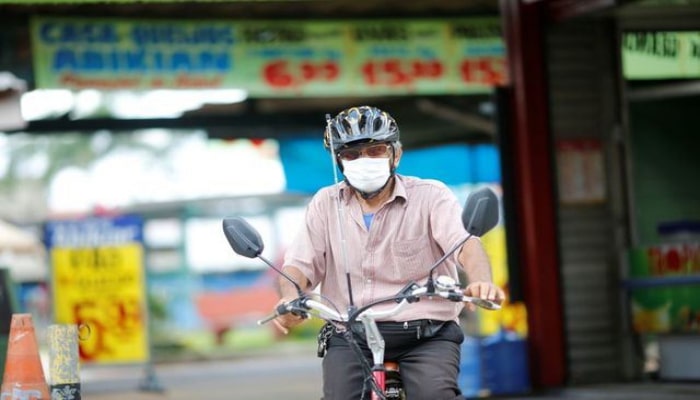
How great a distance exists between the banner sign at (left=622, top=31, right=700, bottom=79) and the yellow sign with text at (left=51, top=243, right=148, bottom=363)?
18.6 feet

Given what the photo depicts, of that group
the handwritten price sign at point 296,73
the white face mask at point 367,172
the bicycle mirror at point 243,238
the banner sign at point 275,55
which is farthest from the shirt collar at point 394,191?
the handwritten price sign at point 296,73

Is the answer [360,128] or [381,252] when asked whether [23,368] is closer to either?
[381,252]

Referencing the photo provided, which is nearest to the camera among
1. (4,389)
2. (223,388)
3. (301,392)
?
(4,389)

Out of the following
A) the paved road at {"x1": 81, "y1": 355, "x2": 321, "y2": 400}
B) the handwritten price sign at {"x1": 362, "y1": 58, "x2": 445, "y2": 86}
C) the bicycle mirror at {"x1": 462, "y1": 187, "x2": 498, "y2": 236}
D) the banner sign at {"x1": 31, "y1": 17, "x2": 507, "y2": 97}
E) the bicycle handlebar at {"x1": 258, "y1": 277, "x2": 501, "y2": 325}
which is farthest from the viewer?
the paved road at {"x1": 81, "y1": 355, "x2": 321, "y2": 400}

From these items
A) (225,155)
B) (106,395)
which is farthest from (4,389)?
(225,155)

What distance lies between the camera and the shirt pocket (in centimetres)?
619

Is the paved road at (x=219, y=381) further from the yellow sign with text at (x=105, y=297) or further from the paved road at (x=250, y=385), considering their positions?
the yellow sign with text at (x=105, y=297)

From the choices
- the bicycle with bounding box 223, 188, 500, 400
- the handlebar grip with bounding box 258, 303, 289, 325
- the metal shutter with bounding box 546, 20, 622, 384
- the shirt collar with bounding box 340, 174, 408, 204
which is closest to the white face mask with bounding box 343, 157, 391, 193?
the shirt collar with bounding box 340, 174, 408, 204

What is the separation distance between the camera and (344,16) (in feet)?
42.9

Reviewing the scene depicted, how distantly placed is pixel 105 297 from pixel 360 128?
10247 millimetres

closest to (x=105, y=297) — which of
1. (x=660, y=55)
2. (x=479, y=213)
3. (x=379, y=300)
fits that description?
(x=660, y=55)

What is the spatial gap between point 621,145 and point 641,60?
2.69ft

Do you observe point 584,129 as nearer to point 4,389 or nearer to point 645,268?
point 645,268

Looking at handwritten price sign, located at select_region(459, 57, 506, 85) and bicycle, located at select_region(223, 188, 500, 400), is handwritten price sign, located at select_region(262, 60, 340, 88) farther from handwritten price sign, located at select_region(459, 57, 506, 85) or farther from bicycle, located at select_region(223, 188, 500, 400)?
bicycle, located at select_region(223, 188, 500, 400)
